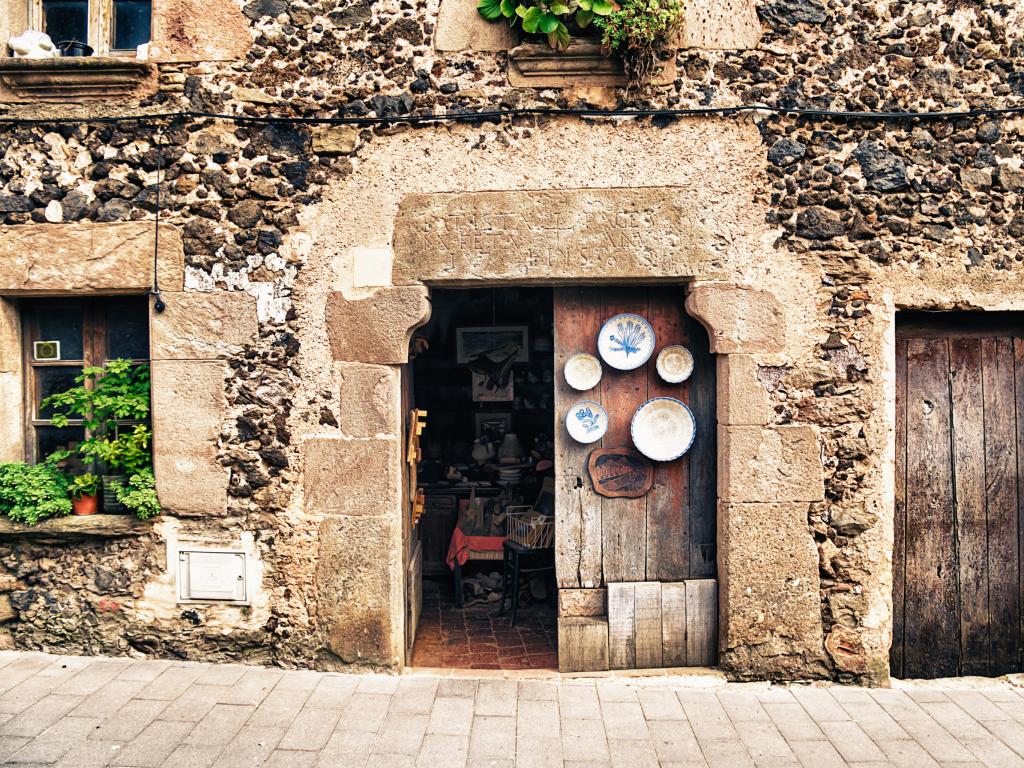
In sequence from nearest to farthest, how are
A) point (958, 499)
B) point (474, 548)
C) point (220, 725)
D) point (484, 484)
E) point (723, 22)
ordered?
1. point (220, 725)
2. point (723, 22)
3. point (958, 499)
4. point (474, 548)
5. point (484, 484)

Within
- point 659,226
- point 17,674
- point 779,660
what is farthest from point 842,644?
point 17,674

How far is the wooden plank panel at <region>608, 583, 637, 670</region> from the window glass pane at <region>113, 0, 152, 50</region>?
14.2 ft

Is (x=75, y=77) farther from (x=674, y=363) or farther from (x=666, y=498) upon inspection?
(x=666, y=498)

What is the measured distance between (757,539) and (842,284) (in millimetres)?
1475

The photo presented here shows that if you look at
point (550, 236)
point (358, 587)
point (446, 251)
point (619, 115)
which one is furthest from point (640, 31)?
point (358, 587)

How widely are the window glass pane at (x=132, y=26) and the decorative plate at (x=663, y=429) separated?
3.71 meters

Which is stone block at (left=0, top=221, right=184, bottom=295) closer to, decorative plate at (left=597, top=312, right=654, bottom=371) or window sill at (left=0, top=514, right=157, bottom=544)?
window sill at (left=0, top=514, right=157, bottom=544)

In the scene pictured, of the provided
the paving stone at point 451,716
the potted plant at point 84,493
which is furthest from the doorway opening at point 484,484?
the potted plant at point 84,493

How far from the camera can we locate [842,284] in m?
3.49

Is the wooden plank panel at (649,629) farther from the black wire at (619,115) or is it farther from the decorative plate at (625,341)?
the black wire at (619,115)

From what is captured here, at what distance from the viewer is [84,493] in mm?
3670

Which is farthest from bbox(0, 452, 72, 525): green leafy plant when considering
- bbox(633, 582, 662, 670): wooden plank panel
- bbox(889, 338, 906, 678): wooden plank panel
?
bbox(889, 338, 906, 678): wooden plank panel

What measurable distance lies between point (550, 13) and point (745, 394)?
7.51 ft

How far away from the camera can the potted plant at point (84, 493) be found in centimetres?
364
